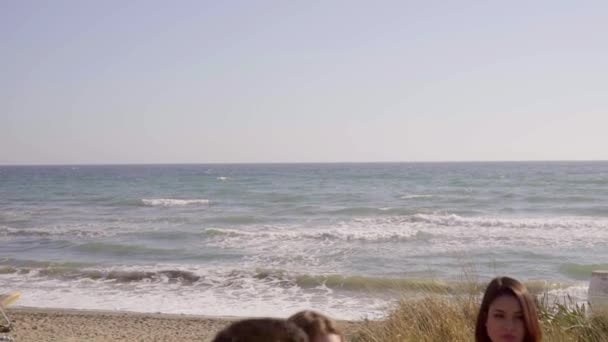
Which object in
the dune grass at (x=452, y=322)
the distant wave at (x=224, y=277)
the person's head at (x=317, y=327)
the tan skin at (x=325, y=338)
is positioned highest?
the person's head at (x=317, y=327)

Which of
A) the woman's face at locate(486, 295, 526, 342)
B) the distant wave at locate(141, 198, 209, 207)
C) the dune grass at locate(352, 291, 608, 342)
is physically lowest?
the distant wave at locate(141, 198, 209, 207)

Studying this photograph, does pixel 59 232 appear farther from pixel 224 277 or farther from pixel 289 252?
pixel 224 277

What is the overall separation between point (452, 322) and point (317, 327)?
3055mm

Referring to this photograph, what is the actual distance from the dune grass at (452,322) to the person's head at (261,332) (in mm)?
3814

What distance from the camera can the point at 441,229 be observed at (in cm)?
2120

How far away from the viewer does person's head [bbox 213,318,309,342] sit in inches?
40.4

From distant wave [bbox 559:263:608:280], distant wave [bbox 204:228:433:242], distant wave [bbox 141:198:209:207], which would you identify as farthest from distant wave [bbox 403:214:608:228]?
distant wave [bbox 141:198:209:207]

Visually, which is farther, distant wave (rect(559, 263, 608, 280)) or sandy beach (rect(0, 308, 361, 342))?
distant wave (rect(559, 263, 608, 280))

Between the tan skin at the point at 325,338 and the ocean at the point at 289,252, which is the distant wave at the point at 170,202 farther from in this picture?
the tan skin at the point at 325,338

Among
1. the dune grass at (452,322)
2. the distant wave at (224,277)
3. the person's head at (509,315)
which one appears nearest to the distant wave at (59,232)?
the distant wave at (224,277)

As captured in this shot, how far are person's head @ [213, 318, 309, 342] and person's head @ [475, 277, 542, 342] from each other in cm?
196

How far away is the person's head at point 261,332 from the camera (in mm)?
1025

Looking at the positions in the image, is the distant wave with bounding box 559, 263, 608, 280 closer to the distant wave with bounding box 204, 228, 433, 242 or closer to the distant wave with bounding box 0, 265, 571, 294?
the distant wave with bounding box 0, 265, 571, 294

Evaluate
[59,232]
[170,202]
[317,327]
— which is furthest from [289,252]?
[170,202]
